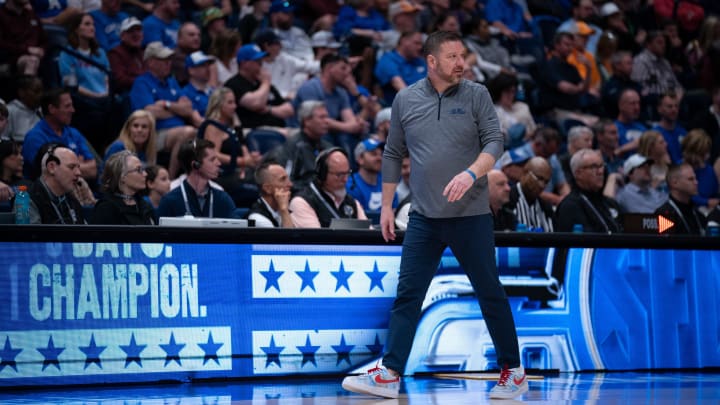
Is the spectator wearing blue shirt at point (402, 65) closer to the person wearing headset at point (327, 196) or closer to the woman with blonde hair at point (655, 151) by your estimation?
the woman with blonde hair at point (655, 151)

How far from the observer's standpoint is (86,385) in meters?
7.32

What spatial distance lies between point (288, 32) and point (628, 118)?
4899 millimetres

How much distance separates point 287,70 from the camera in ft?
46.1

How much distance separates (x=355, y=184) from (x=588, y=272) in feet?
10.2

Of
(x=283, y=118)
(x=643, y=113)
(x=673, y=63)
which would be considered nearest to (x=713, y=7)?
(x=673, y=63)

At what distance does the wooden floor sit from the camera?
6.37 metres

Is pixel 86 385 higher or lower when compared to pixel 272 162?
lower

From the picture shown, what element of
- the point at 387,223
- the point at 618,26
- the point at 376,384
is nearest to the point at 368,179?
the point at 387,223

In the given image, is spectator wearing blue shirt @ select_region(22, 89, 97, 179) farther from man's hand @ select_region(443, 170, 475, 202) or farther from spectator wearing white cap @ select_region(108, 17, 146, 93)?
man's hand @ select_region(443, 170, 475, 202)

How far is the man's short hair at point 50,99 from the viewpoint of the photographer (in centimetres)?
1063

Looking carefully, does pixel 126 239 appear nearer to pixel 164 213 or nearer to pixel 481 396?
pixel 164 213

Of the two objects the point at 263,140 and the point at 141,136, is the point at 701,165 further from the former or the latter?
the point at 141,136

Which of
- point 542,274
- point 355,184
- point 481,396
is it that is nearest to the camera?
point 481,396

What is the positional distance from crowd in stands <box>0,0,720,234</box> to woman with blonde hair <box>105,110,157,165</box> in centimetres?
2
